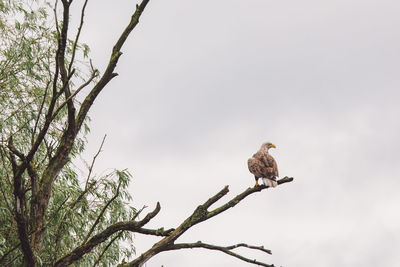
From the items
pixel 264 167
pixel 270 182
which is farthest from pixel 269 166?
pixel 270 182

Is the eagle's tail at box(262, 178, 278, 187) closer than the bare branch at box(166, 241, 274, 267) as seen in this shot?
No

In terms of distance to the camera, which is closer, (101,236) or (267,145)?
(101,236)

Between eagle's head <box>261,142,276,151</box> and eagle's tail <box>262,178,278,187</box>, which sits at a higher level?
eagle's head <box>261,142,276,151</box>

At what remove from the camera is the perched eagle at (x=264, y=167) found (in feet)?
23.8

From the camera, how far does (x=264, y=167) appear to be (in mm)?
7770

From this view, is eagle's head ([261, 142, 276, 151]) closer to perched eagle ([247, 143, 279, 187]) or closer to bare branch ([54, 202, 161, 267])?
perched eagle ([247, 143, 279, 187])

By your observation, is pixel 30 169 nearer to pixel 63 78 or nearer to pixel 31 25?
pixel 63 78

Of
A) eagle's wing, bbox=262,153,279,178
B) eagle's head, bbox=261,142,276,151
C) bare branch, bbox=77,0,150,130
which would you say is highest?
eagle's head, bbox=261,142,276,151

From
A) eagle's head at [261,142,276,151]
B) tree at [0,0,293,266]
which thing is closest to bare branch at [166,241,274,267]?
tree at [0,0,293,266]

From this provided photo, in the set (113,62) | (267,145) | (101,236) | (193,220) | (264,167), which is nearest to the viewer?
(193,220)

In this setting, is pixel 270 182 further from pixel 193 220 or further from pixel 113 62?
pixel 113 62

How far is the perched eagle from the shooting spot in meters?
7.25

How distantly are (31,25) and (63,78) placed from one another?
29.0ft

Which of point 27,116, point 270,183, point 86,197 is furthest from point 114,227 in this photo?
point 27,116
